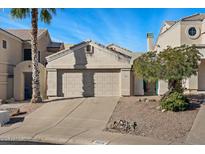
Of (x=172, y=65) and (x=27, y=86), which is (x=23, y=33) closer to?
(x=27, y=86)

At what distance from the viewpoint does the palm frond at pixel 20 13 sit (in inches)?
625

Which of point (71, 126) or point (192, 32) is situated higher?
point (192, 32)

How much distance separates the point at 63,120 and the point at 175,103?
5678 millimetres

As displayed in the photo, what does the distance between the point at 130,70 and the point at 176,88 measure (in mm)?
5268

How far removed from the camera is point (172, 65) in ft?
42.1

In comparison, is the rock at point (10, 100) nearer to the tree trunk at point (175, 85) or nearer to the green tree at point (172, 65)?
the green tree at point (172, 65)

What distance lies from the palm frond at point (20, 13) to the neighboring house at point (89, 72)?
13.2ft

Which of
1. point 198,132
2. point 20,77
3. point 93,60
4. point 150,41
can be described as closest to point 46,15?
A: point 93,60

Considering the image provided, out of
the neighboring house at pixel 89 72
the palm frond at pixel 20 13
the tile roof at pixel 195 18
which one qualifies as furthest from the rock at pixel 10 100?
the tile roof at pixel 195 18
